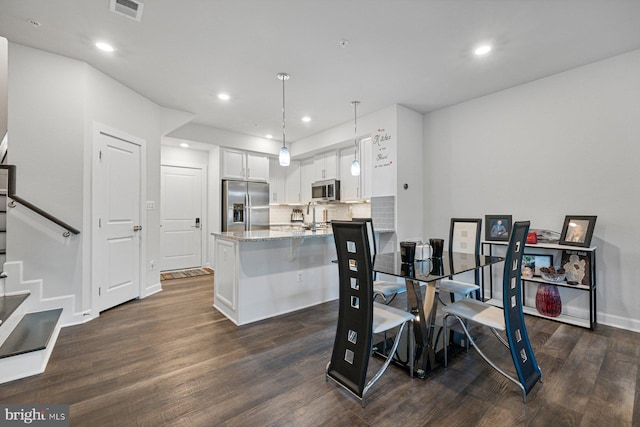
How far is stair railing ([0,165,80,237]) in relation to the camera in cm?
243

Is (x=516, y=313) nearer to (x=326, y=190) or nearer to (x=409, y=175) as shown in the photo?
(x=409, y=175)

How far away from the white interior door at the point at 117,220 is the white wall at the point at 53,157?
0.17 metres

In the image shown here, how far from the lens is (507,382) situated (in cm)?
196

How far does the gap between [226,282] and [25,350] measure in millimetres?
1607

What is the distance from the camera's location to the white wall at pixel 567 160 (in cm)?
286

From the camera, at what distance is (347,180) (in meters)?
5.34

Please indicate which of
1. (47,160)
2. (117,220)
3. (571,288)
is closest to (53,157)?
(47,160)

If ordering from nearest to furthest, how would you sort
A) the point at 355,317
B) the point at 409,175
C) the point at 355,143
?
1. the point at 355,317
2. the point at 409,175
3. the point at 355,143

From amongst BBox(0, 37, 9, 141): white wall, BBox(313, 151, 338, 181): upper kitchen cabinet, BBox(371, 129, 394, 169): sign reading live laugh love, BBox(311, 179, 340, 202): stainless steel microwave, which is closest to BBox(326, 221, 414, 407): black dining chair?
BBox(371, 129, 394, 169): sign reading live laugh love

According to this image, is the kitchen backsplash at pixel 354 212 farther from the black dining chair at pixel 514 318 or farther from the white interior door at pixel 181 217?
the black dining chair at pixel 514 318

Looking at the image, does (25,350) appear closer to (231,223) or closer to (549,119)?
(231,223)

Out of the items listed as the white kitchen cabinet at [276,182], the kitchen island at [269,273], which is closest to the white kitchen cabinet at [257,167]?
the white kitchen cabinet at [276,182]

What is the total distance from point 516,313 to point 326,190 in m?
3.94

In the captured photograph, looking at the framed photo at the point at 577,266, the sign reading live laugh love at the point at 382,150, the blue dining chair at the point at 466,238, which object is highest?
the sign reading live laugh love at the point at 382,150
